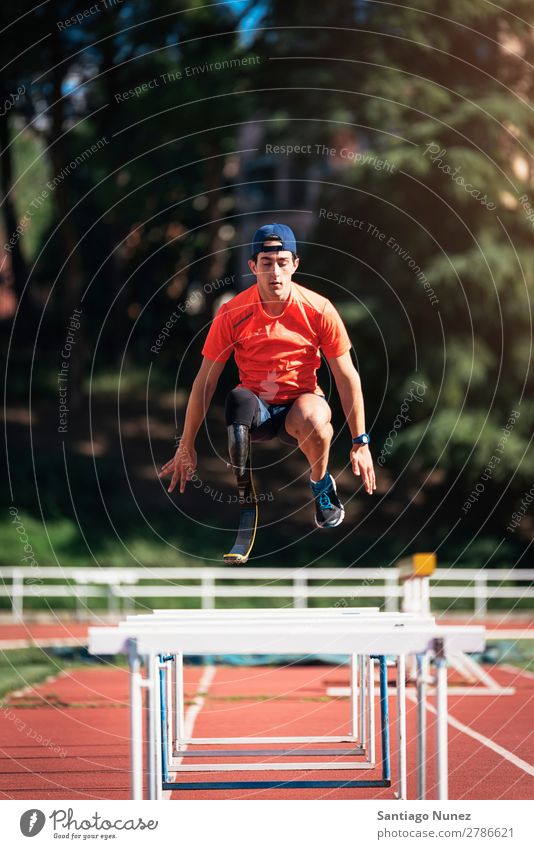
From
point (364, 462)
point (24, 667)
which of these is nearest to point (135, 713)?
point (364, 462)

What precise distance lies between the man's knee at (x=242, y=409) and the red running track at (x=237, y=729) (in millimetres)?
3344

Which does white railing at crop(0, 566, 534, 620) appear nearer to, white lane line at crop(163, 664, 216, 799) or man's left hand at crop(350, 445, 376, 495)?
white lane line at crop(163, 664, 216, 799)

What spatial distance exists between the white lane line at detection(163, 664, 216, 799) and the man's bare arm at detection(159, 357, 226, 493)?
9.50 ft

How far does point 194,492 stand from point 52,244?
14517 mm

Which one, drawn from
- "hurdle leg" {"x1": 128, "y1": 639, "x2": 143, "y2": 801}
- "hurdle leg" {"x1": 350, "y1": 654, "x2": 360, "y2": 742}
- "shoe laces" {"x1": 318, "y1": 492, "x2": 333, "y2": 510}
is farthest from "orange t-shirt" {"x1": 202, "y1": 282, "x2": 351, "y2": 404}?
"hurdle leg" {"x1": 350, "y1": 654, "x2": 360, "y2": 742}

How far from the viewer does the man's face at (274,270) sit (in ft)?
26.8

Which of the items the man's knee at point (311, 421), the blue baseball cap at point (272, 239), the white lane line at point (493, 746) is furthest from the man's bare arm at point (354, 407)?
the white lane line at point (493, 746)

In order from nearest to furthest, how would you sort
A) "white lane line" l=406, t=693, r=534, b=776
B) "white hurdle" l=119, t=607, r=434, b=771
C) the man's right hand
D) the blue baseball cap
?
"white hurdle" l=119, t=607, r=434, b=771 < the blue baseball cap < the man's right hand < "white lane line" l=406, t=693, r=534, b=776

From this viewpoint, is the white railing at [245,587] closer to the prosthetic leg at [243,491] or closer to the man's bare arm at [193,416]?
the prosthetic leg at [243,491]

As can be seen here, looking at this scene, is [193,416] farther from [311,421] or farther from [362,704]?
[362,704]

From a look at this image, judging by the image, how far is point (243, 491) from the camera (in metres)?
8.67

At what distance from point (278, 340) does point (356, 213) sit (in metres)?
24.7

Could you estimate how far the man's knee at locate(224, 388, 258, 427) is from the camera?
8.30 metres
